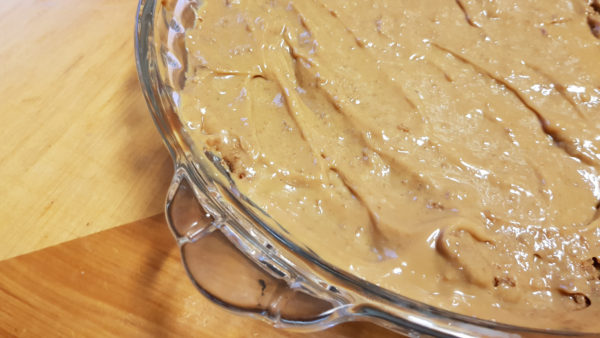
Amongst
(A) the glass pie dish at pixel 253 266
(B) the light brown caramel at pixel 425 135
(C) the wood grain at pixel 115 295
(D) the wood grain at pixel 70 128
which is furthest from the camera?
(D) the wood grain at pixel 70 128

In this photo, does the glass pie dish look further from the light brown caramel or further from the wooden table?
the wooden table

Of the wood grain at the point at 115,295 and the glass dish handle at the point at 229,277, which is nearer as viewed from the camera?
the glass dish handle at the point at 229,277

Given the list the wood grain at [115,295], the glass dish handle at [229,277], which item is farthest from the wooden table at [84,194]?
the glass dish handle at [229,277]

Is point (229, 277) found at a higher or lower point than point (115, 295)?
higher

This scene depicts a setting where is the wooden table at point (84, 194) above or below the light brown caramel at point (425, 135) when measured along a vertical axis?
below

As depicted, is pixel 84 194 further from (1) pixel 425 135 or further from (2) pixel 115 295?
(1) pixel 425 135

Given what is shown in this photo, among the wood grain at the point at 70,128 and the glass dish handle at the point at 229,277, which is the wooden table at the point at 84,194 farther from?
the glass dish handle at the point at 229,277

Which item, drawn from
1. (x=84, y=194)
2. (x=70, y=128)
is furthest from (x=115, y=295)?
(x=70, y=128)
